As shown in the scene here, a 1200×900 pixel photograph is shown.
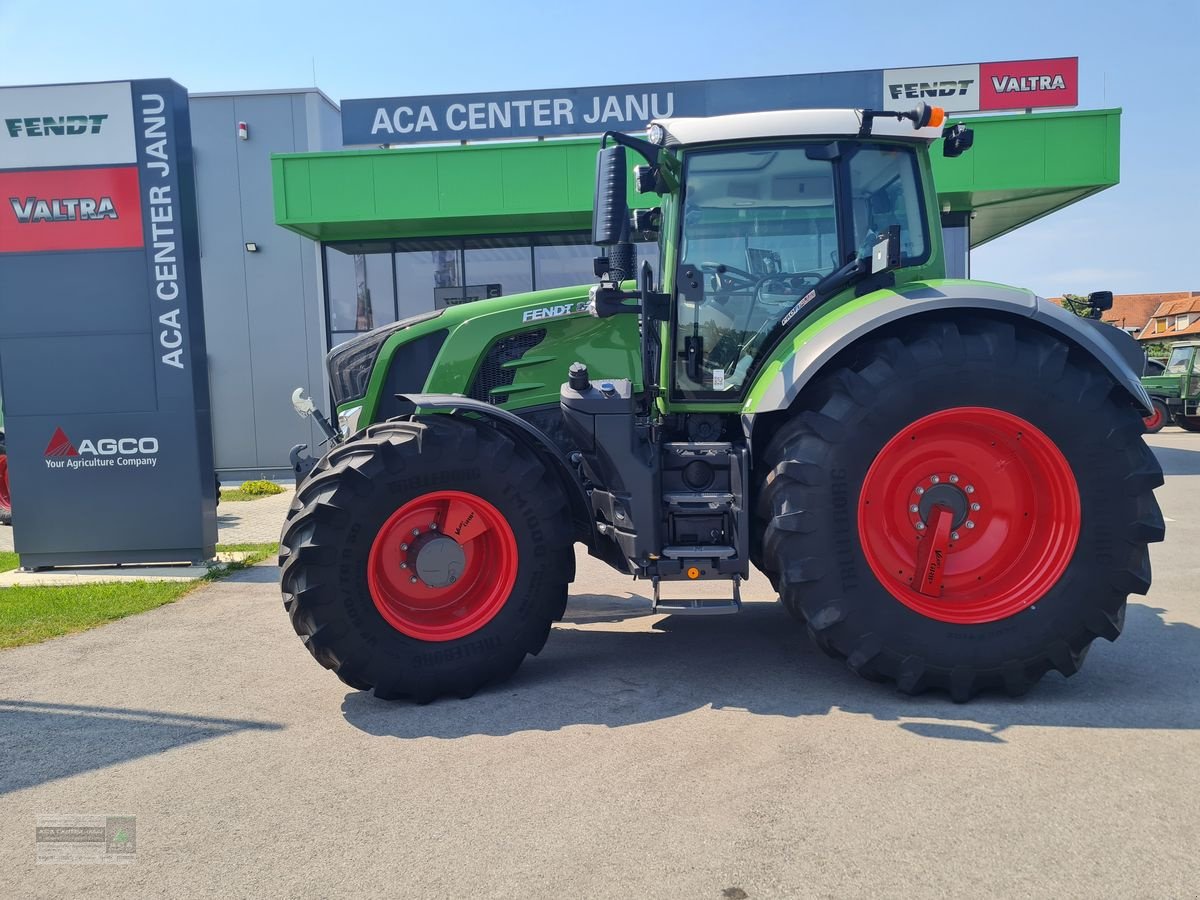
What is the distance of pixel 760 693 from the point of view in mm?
4012

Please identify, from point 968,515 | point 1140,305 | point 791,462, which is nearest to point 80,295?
point 791,462

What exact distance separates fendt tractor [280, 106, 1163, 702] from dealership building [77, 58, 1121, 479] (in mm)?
7706

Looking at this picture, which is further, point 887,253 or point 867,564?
point 887,253

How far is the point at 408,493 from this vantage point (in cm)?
400

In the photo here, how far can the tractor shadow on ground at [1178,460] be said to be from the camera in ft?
44.0

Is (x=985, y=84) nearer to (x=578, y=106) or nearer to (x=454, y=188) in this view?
(x=578, y=106)

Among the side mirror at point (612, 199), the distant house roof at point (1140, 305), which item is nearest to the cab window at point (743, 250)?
the side mirror at point (612, 199)

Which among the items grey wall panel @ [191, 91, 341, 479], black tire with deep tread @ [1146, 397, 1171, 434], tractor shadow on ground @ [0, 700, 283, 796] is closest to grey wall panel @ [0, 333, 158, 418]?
tractor shadow on ground @ [0, 700, 283, 796]

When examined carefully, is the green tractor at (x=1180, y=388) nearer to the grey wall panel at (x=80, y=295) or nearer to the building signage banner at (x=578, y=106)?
the building signage banner at (x=578, y=106)

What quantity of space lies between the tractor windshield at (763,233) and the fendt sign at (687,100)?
11451 mm

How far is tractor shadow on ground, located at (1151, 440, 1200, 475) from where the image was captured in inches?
528

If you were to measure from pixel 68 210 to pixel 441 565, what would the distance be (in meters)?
5.71

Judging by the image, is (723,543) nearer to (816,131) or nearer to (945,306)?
(945,306)

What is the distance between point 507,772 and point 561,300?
2635mm
